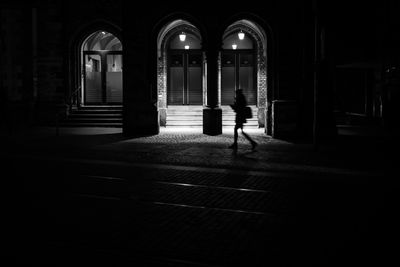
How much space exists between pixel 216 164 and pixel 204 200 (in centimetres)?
394

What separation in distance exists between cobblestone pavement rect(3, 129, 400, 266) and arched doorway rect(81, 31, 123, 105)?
12819 millimetres

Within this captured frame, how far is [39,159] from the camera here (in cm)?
1218

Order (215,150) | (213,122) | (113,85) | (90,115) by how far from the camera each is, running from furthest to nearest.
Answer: (113,85) < (90,115) < (213,122) < (215,150)

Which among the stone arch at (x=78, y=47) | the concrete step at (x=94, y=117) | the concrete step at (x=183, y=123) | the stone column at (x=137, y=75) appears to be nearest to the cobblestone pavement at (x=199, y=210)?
the stone column at (x=137, y=75)

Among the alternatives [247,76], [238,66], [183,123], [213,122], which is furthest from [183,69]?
[213,122]

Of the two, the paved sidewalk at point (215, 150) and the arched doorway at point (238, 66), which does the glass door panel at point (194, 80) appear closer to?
the arched doorway at point (238, 66)

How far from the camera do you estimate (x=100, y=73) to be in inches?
1017

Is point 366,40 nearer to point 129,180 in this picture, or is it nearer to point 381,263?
point 129,180

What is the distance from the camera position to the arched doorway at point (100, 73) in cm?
2538

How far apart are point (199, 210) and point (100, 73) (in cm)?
2027

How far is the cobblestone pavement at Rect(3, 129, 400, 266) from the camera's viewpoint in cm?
488

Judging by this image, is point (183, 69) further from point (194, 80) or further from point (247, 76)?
point (247, 76)

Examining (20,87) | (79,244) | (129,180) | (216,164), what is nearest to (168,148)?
(216,164)

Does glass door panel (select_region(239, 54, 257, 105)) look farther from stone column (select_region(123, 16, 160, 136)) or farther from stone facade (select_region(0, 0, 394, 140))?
stone column (select_region(123, 16, 160, 136))
